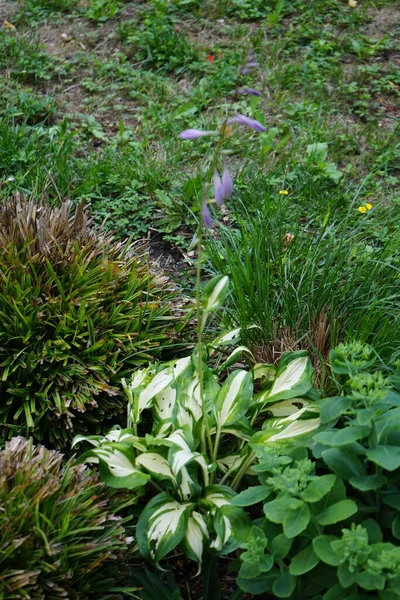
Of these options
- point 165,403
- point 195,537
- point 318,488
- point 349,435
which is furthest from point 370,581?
point 165,403

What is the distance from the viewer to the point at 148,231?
13.4 feet

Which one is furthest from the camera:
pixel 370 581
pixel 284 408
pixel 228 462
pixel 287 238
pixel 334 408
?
pixel 287 238

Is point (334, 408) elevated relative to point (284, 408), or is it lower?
elevated

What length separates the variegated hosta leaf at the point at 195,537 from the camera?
2176mm

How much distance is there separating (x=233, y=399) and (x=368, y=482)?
697mm

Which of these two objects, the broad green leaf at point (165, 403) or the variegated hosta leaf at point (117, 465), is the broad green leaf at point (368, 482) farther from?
the broad green leaf at point (165, 403)

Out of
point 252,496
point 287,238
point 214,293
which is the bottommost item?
point 287,238

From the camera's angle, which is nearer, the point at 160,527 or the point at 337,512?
the point at 337,512

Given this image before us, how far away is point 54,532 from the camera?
6.37 feet

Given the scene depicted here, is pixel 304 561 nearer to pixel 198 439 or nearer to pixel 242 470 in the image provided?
pixel 242 470

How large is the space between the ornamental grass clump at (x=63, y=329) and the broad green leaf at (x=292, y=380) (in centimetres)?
61

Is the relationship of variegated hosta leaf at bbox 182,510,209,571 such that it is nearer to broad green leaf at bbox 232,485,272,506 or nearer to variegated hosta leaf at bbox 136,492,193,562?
variegated hosta leaf at bbox 136,492,193,562

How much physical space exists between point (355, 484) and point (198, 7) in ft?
16.2

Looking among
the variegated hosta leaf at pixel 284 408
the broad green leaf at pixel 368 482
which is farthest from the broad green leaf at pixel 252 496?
the variegated hosta leaf at pixel 284 408
